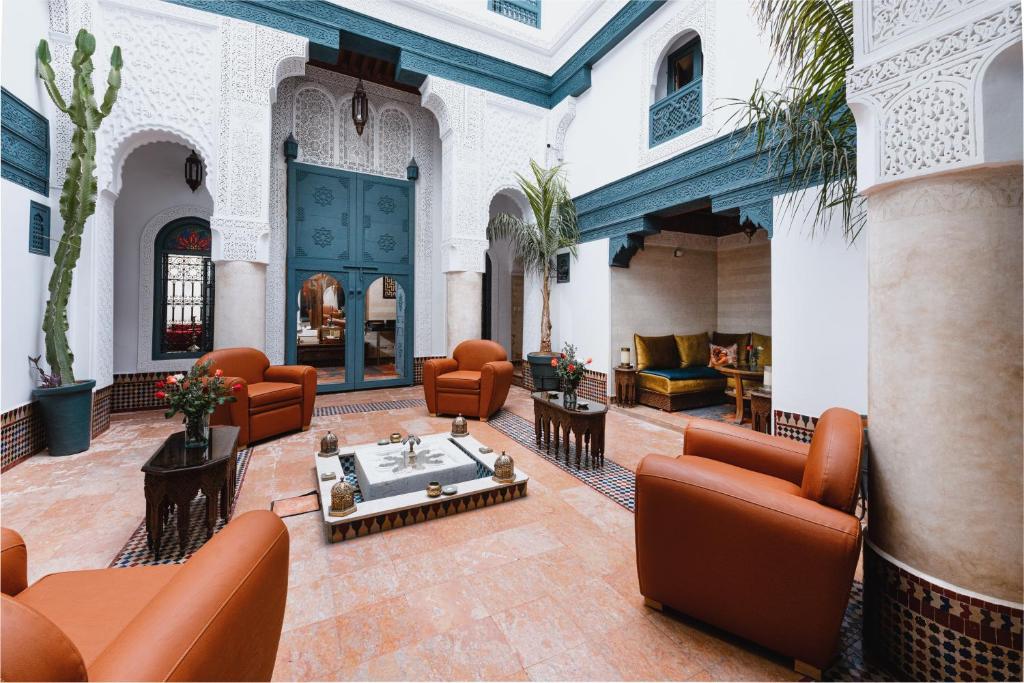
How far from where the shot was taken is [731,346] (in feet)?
20.1

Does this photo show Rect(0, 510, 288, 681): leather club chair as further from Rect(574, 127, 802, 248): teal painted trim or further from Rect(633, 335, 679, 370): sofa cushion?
Rect(633, 335, 679, 370): sofa cushion

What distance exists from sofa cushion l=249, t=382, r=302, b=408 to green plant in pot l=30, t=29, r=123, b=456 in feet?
4.50

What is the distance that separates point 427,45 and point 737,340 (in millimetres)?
6175

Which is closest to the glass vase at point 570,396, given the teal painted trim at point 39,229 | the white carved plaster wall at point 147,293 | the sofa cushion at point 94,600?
the sofa cushion at point 94,600

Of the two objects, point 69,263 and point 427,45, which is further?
point 427,45

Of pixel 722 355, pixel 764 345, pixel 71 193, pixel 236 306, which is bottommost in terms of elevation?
pixel 722 355

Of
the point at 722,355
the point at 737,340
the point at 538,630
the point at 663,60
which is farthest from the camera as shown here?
the point at 737,340

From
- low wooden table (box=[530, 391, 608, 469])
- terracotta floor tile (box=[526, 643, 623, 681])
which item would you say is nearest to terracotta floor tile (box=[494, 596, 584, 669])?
terracotta floor tile (box=[526, 643, 623, 681])

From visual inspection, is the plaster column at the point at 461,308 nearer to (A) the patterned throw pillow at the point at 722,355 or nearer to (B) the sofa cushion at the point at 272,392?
(B) the sofa cushion at the point at 272,392

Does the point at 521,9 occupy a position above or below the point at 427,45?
above

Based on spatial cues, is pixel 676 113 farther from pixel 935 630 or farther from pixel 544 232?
pixel 935 630

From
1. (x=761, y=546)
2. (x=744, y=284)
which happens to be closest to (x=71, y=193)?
(x=761, y=546)

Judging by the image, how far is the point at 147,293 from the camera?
562 cm

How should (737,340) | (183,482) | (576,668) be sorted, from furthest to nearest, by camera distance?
(737,340)
(183,482)
(576,668)
